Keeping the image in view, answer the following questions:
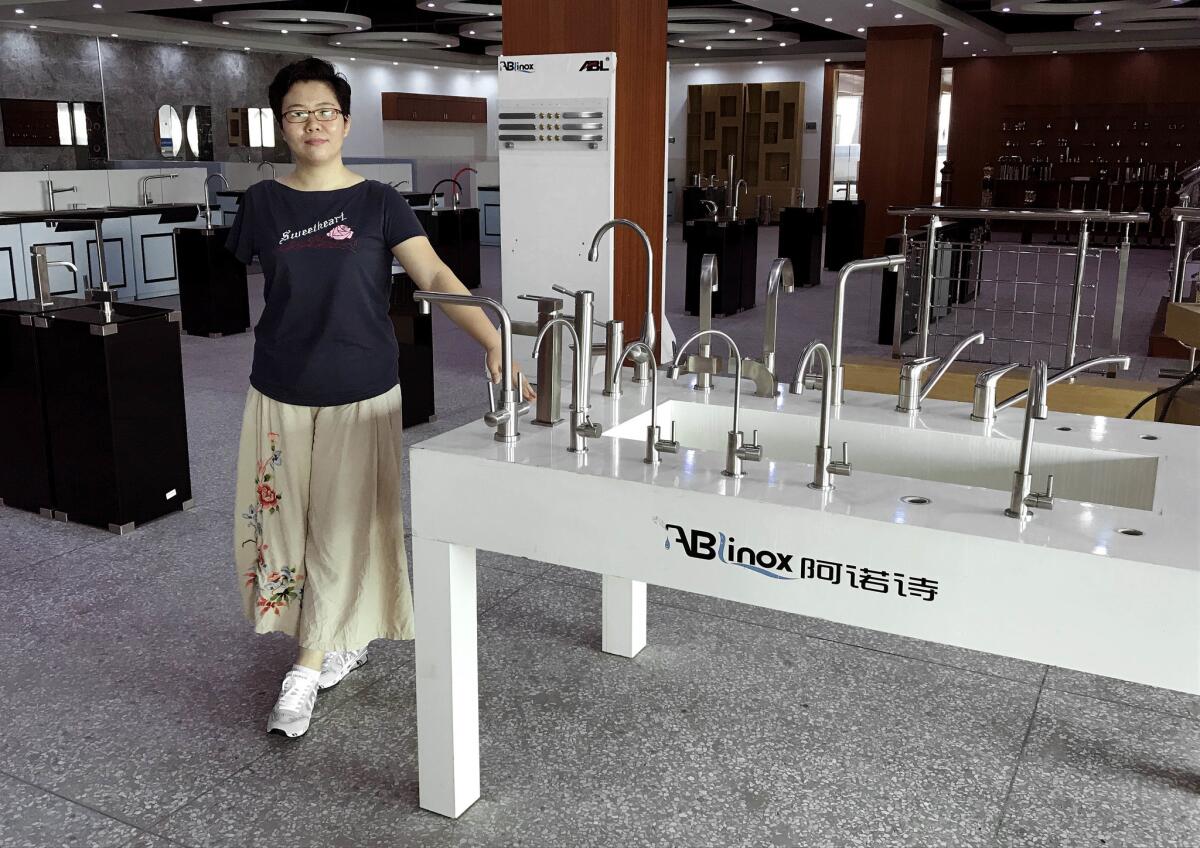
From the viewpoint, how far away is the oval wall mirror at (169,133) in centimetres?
1689

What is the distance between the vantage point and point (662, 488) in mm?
1915

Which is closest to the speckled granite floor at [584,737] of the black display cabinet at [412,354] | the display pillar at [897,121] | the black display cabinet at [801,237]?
the black display cabinet at [412,354]

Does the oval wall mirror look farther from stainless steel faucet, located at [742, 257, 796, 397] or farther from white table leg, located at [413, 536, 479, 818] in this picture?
white table leg, located at [413, 536, 479, 818]

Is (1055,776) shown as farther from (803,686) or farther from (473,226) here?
(473,226)

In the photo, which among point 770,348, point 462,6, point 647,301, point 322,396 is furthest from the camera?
point 462,6

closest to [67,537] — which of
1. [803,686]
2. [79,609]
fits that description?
[79,609]

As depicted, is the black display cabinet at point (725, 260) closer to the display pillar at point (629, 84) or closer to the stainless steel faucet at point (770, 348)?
the display pillar at point (629, 84)

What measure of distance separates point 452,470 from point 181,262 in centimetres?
676

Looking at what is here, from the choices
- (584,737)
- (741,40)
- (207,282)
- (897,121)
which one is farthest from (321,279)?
(741,40)

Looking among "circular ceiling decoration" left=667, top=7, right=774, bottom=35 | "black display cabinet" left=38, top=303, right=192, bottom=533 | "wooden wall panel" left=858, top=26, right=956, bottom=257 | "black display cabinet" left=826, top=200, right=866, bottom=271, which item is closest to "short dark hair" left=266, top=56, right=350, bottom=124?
"black display cabinet" left=38, top=303, right=192, bottom=533

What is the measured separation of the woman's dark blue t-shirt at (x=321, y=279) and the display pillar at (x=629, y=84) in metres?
3.54

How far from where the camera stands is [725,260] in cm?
922

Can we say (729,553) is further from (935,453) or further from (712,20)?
(712,20)

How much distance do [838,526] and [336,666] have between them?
154 cm
